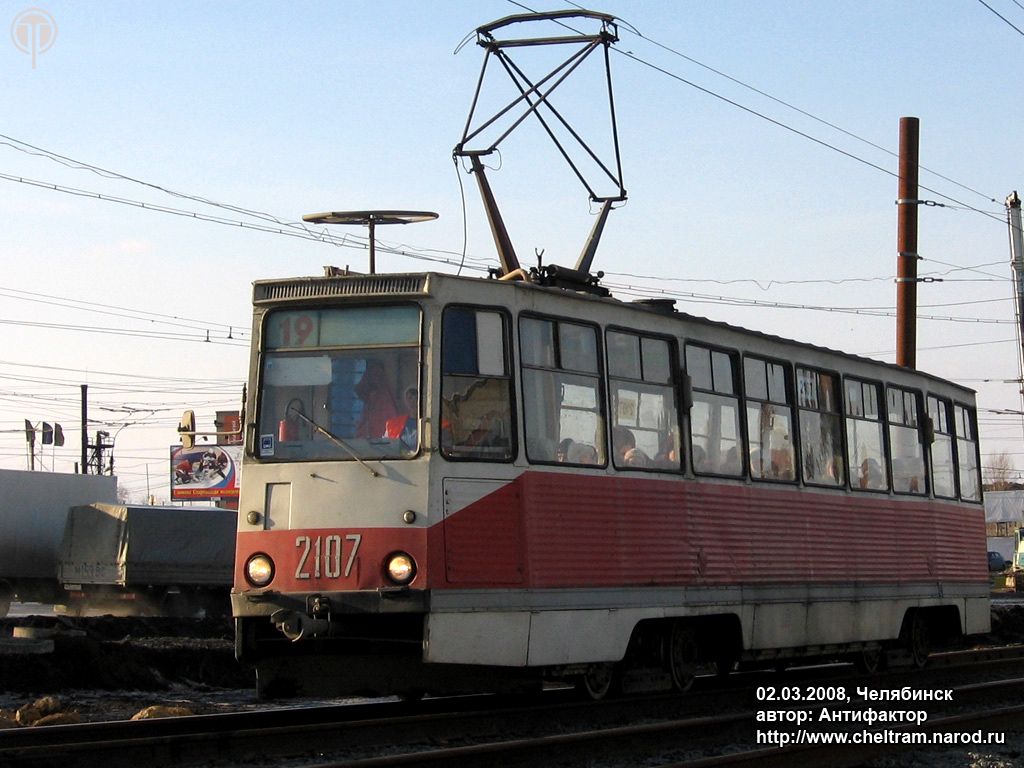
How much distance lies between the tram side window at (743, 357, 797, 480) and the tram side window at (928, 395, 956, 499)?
11.0 feet

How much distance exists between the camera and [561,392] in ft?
35.0

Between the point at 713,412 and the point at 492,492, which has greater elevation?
the point at 713,412

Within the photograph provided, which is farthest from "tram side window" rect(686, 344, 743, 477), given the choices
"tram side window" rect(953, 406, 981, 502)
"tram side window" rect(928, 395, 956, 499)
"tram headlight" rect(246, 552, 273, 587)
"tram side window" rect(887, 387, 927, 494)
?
"tram side window" rect(953, 406, 981, 502)

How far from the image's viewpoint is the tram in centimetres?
983

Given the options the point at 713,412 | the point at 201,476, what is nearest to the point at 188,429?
the point at 713,412

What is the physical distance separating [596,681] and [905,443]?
5.72 m

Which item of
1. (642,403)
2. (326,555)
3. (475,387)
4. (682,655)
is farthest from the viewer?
(682,655)

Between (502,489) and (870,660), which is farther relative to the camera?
(870,660)

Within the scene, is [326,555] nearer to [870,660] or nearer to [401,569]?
[401,569]

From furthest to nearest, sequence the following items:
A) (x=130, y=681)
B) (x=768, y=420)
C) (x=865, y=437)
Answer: (x=130, y=681) < (x=865, y=437) < (x=768, y=420)

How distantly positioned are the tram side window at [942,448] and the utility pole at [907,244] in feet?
20.9

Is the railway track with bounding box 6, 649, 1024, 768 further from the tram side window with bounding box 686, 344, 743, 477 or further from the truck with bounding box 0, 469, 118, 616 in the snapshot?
the truck with bounding box 0, 469, 118, 616

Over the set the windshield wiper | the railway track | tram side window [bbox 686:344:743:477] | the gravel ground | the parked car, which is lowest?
the railway track

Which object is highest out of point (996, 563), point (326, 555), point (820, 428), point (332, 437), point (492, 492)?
point (996, 563)
